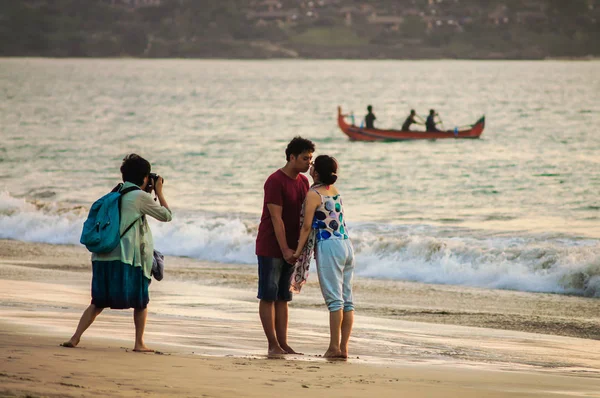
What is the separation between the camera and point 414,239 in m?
17.9

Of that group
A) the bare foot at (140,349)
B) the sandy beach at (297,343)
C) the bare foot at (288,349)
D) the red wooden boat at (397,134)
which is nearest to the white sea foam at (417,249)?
the sandy beach at (297,343)

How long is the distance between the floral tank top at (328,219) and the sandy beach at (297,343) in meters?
0.88

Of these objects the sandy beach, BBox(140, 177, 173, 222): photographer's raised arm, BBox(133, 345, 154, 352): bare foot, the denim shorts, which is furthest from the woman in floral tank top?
BBox(133, 345, 154, 352): bare foot

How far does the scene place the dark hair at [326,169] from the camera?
7716 millimetres

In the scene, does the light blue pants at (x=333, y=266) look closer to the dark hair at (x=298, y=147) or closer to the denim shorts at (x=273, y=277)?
the denim shorts at (x=273, y=277)

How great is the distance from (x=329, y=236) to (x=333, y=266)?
0.21 m

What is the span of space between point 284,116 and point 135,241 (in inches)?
2565

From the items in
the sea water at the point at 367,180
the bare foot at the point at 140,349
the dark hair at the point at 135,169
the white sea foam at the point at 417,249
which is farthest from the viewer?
the sea water at the point at 367,180

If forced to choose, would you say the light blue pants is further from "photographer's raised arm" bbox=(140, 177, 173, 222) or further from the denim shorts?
"photographer's raised arm" bbox=(140, 177, 173, 222)

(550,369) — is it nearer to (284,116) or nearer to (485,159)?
(485,159)

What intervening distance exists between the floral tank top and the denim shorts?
34cm

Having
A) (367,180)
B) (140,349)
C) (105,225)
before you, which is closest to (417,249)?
(140,349)

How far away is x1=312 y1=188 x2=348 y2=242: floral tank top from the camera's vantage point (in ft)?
25.3

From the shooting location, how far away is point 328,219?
304 inches
